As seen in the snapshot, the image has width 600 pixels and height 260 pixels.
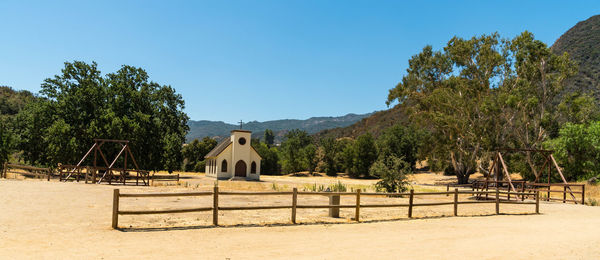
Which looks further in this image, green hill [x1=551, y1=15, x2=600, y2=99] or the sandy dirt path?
green hill [x1=551, y1=15, x2=600, y2=99]

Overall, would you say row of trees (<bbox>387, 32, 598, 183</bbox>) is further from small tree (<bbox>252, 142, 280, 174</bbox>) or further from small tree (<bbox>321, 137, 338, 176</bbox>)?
small tree (<bbox>252, 142, 280, 174</bbox>)

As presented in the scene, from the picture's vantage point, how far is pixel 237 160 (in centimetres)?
5144

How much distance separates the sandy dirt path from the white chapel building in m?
36.8

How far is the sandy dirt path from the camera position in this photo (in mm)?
8234

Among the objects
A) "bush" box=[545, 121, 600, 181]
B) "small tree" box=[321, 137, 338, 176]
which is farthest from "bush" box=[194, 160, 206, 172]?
"bush" box=[545, 121, 600, 181]

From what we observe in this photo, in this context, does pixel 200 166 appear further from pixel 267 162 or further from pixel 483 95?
pixel 483 95

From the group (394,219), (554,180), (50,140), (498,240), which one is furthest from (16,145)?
(554,180)

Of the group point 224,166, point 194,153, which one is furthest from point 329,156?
point 224,166

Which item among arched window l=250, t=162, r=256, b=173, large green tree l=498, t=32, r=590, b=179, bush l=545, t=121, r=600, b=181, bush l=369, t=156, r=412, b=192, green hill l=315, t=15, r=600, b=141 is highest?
green hill l=315, t=15, r=600, b=141

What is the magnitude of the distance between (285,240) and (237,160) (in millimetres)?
42250

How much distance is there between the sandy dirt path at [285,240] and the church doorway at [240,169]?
37.0 m

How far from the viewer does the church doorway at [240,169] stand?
51344 mm

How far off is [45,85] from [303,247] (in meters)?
40.7

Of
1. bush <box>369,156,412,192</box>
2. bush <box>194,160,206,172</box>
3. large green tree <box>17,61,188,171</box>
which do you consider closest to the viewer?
bush <box>369,156,412,192</box>
